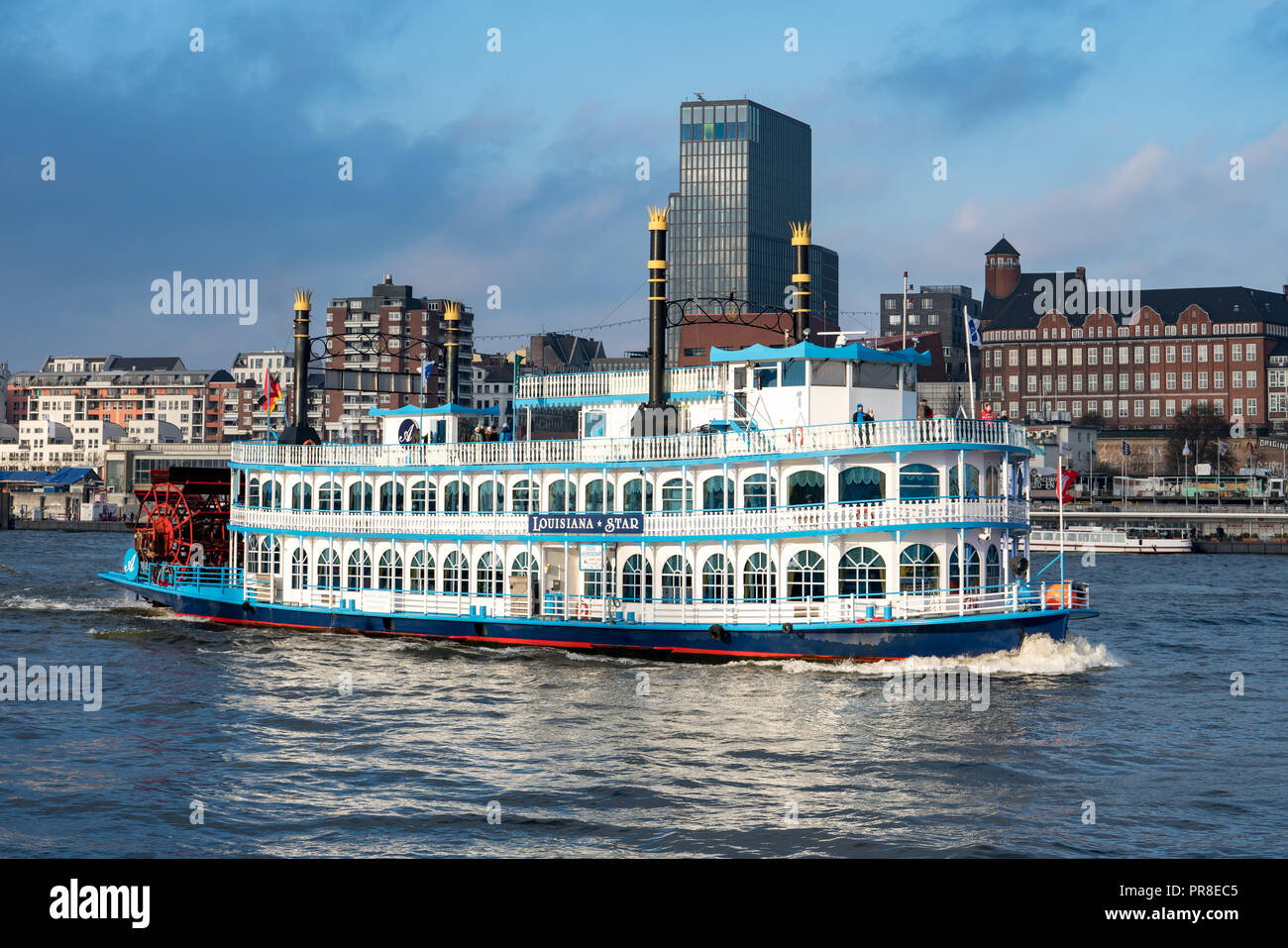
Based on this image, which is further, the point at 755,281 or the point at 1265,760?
the point at 755,281

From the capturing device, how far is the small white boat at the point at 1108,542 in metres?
113

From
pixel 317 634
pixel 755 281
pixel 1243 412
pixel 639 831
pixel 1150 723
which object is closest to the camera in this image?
pixel 639 831

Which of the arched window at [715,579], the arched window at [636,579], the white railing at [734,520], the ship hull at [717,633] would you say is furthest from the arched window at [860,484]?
the arched window at [636,579]

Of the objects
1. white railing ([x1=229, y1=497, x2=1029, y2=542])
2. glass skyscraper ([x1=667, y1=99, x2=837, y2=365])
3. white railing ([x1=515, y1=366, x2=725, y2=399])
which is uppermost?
glass skyscraper ([x1=667, y1=99, x2=837, y2=365])

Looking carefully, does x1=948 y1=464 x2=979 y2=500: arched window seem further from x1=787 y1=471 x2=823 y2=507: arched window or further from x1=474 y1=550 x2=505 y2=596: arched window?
x1=474 y1=550 x2=505 y2=596: arched window

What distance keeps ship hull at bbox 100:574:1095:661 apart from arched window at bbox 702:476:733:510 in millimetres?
3697

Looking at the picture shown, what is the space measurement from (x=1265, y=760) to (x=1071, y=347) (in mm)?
154626

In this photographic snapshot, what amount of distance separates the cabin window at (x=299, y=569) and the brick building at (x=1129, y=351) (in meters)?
137

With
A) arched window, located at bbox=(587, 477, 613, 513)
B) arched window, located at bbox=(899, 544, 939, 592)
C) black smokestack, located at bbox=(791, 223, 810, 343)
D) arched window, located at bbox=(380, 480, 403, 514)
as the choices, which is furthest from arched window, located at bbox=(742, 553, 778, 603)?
arched window, located at bbox=(380, 480, 403, 514)

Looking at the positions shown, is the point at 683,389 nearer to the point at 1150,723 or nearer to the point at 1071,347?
the point at 1150,723

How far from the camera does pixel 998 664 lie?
114ft

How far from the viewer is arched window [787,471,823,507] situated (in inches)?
1444

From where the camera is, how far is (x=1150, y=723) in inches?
1216
